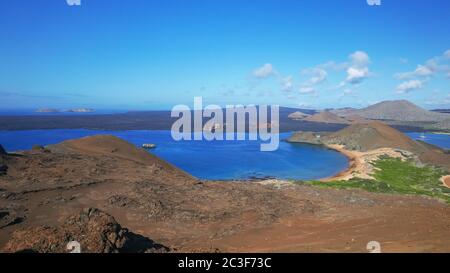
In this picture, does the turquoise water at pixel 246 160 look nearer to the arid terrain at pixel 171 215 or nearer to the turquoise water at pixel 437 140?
the arid terrain at pixel 171 215

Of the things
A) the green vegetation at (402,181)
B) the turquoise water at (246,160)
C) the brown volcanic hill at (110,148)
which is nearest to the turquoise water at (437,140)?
the turquoise water at (246,160)

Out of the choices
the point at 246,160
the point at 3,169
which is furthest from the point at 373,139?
the point at 3,169

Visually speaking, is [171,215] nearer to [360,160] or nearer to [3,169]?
[3,169]

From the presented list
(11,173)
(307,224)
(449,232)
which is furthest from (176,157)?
(449,232)

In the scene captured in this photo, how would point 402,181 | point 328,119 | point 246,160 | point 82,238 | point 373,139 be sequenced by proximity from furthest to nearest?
1. point 328,119
2. point 373,139
3. point 246,160
4. point 402,181
5. point 82,238

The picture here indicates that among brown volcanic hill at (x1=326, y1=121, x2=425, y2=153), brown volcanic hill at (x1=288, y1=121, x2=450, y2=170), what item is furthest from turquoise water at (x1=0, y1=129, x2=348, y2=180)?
brown volcanic hill at (x1=326, y1=121, x2=425, y2=153)

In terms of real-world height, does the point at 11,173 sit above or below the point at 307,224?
above
